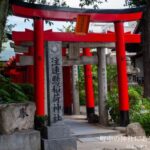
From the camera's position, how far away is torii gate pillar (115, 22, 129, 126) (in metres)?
12.2

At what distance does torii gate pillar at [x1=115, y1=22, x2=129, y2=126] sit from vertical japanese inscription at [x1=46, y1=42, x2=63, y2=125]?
3.93 meters

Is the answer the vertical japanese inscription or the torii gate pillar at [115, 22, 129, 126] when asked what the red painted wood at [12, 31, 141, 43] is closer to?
the torii gate pillar at [115, 22, 129, 126]

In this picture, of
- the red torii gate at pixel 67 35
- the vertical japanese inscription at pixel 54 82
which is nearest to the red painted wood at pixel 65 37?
the red torii gate at pixel 67 35

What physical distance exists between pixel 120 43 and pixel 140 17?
3.99 feet

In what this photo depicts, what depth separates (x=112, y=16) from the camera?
12.5 m

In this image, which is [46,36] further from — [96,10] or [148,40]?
[148,40]

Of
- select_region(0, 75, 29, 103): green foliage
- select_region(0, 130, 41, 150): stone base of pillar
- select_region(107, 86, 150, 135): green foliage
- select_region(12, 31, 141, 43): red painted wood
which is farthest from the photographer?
select_region(12, 31, 141, 43): red painted wood

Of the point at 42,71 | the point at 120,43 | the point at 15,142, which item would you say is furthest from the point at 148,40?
the point at 15,142

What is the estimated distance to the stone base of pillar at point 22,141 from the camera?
7.77 m

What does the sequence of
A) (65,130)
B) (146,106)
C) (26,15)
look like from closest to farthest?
(65,130) → (26,15) → (146,106)

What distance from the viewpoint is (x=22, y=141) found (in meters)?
7.94

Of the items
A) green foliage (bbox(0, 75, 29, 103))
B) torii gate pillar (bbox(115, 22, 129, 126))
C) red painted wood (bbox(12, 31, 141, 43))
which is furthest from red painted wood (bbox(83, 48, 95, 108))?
green foliage (bbox(0, 75, 29, 103))

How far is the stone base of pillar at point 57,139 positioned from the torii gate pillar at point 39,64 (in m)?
2.87

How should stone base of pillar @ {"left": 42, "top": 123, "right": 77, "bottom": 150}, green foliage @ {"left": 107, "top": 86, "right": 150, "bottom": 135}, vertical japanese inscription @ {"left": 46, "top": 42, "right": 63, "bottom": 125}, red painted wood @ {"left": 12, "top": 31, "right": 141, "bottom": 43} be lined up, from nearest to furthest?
1. stone base of pillar @ {"left": 42, "top": 123, "right": 77, "bottom": 150}
2. vertical japanese inscription @ {"left": 46, "top": 42, "right": 63, "bottom": 125}
3. green foliage @ {"left": 107, "top": 86, "right": 150, "bottom": 135}
4. red painted wood @ {"left": 12, "top": 31, "right": 141, "bottom": 43}
